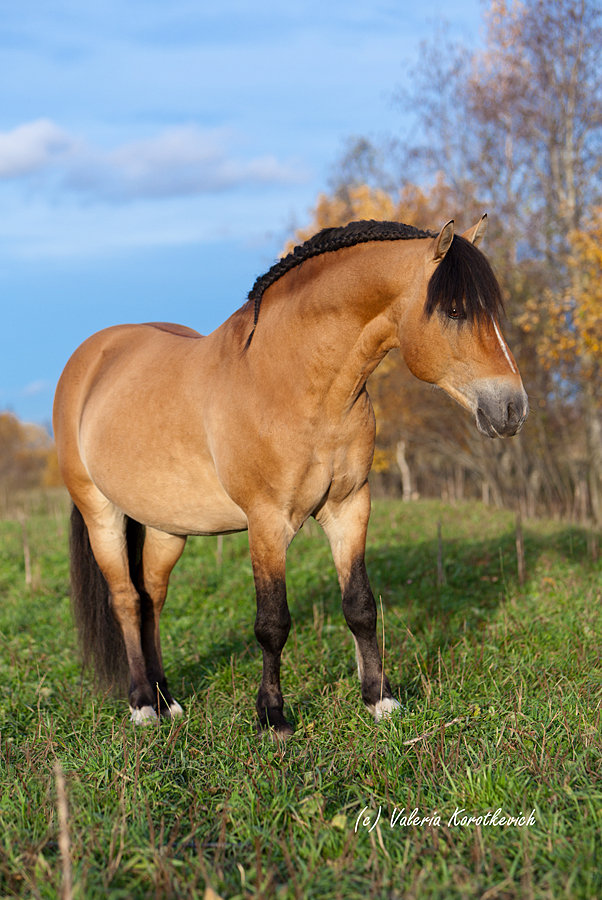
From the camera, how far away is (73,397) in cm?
522

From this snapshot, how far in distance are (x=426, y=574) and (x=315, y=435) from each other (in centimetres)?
386

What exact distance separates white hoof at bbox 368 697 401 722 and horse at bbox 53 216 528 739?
0.01 metres

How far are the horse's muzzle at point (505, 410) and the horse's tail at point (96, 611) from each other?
2944 millimetres

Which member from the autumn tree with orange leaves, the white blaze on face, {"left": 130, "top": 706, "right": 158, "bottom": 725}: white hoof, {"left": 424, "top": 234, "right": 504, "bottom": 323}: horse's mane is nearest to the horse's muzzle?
the white blaze on face

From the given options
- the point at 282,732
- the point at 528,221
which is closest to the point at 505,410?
the point at 282,732

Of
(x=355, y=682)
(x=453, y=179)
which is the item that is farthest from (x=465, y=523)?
(x=453, y=179)

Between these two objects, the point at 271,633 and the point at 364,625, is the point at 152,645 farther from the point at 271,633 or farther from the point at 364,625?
the point at 364,625

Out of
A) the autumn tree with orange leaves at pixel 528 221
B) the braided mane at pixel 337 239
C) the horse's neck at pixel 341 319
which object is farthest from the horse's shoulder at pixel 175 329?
the autumn tree with orange leaves at pixel 528 221

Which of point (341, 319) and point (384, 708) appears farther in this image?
point (384, 708)

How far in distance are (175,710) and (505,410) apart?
2.68 m

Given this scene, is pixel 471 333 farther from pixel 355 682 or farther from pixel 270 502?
pixel 355 682

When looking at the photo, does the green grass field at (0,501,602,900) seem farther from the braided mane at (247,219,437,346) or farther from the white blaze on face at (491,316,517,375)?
the braided mane at (247,219,437,346)

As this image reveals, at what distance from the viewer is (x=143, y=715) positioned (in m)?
4.32

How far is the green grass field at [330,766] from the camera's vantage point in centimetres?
212
